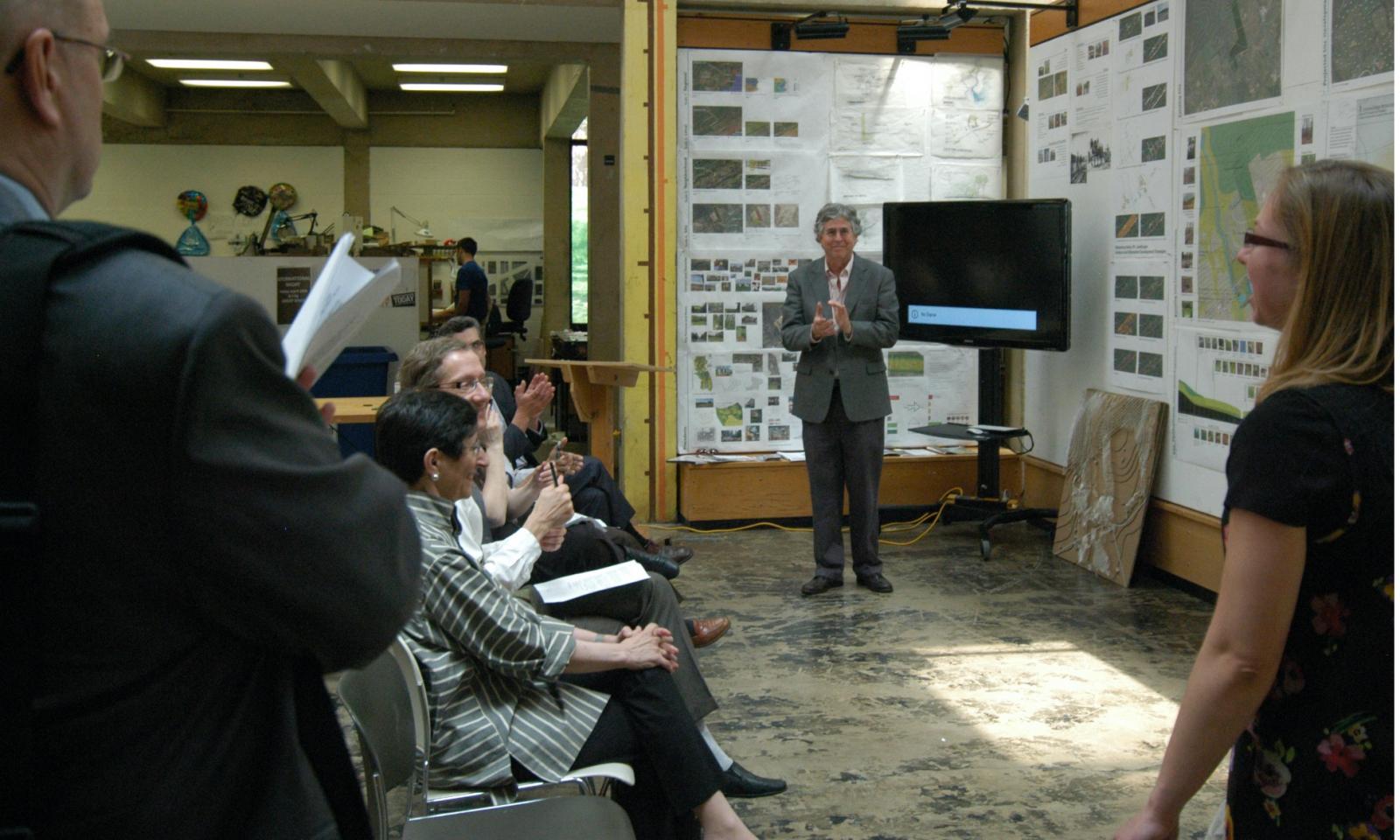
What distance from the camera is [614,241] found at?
9438mm

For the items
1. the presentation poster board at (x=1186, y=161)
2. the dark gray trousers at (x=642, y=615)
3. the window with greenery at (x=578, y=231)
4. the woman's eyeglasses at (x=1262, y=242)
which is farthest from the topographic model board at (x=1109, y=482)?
the window with greenery at (x=578, y=231)

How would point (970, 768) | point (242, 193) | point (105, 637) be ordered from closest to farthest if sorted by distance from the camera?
1. point (105, 637)
2. point (970, 768)
3. point (242, 193)

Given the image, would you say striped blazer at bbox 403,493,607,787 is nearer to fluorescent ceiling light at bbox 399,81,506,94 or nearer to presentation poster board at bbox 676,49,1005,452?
presentation poster board at bbox 676,49,1005,452

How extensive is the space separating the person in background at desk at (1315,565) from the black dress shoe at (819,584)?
12.7 ft

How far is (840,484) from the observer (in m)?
5.51

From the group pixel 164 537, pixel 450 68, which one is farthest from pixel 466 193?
pixel 164 537

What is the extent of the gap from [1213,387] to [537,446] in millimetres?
2813

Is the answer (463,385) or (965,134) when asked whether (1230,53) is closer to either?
(965,134)

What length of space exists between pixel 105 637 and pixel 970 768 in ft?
9.73

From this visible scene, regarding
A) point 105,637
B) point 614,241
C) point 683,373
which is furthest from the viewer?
point 614,241

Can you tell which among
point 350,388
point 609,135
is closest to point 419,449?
point 350,388

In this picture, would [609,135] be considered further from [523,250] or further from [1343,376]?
[1343,376]

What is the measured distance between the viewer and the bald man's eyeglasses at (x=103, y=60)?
91 cm

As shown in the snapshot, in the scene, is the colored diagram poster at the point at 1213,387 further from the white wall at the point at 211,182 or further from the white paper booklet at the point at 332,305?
the white wall at the point at 211,182
